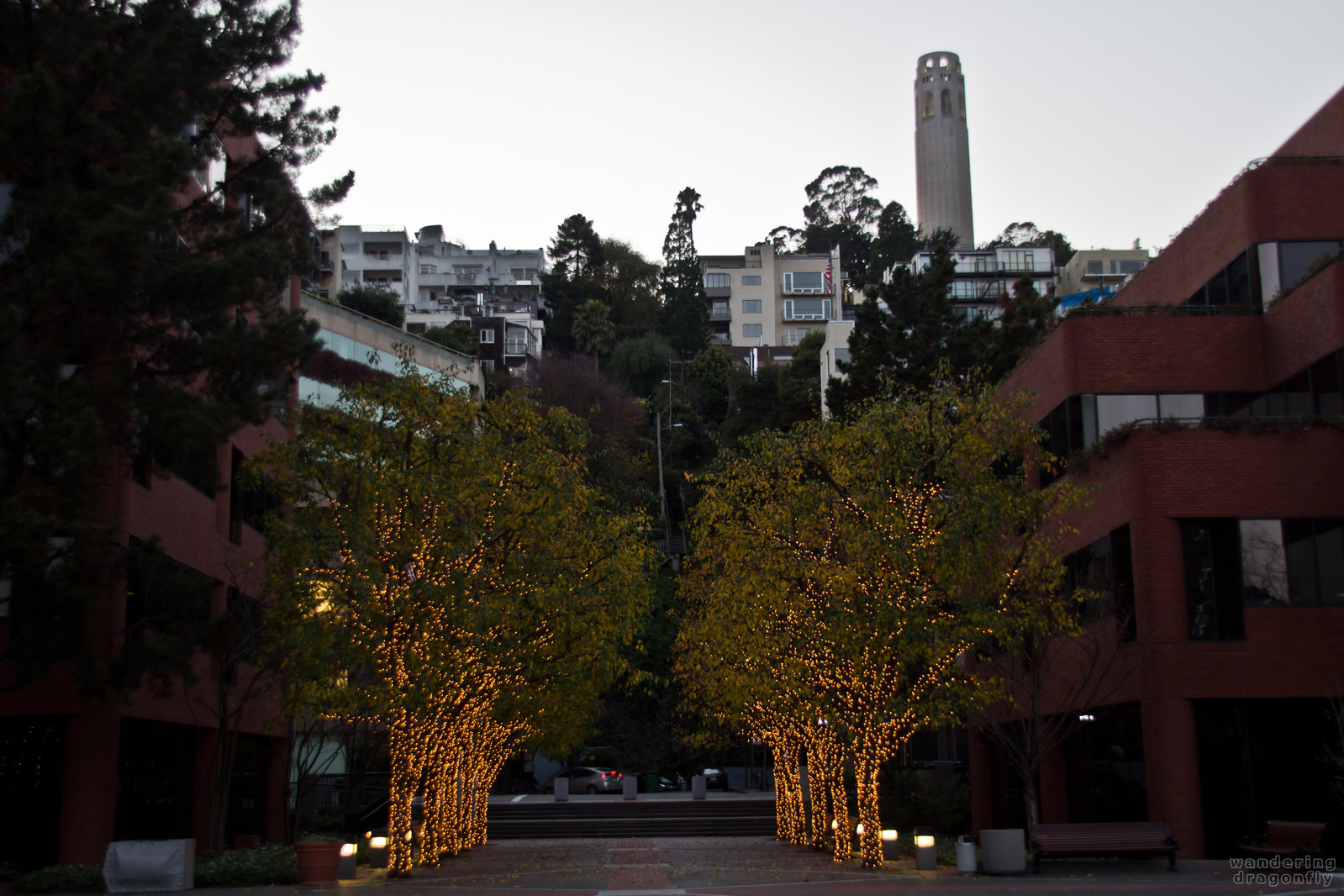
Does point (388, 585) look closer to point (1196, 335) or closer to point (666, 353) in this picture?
point (1196, 335)

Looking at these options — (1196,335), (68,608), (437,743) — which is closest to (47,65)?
(68,608)

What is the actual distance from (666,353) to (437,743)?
66.4 metres

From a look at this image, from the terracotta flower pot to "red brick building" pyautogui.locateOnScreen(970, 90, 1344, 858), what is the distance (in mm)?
Answer: 16174

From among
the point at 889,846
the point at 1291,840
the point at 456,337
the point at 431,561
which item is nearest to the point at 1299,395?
the point at 1291,840

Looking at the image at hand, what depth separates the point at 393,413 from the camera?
27.5 metres

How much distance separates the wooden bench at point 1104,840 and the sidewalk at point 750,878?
16.1 inches

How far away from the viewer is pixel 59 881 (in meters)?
22.2

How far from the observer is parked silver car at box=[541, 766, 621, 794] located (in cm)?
5381

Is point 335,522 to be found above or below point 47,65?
below

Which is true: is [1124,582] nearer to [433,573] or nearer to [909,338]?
[433,573]

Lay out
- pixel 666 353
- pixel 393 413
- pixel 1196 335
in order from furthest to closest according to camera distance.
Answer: pixel 666 353
pixel 1196 335
pixel 393 413

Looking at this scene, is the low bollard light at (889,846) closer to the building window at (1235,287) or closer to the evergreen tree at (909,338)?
the building window at (1235,287)

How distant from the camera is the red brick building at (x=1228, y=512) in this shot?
25797 mm

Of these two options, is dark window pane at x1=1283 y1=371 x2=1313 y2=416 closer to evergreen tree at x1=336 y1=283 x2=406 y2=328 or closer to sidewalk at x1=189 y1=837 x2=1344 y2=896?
sidewalk at x1=189 y1=837 x2=1344 y2=896
